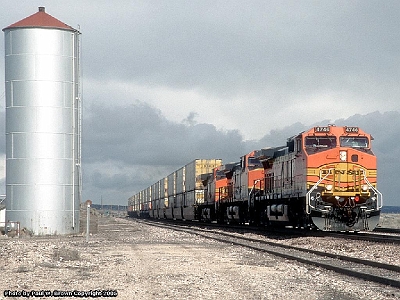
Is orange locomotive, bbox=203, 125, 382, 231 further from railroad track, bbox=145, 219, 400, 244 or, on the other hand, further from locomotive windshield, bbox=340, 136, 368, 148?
railroad track, bbox=145, 219, 400, 244

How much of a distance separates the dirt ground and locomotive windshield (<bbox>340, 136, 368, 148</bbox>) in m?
8.25

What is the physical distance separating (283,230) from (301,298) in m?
20.1

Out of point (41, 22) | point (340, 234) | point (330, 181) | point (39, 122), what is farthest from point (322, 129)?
point (41, 22)

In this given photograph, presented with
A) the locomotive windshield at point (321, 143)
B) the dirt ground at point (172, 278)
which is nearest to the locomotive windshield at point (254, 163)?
the locomotive windshield at point (321, 143)

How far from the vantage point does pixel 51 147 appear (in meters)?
33.2

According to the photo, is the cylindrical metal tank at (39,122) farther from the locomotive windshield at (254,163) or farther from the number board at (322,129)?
the number board at (322,129)

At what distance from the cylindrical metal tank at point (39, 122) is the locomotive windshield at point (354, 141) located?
14.4 metres

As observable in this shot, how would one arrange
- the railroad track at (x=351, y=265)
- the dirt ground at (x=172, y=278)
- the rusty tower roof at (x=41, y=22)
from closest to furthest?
1. the dirt ground at (x=172, y=278)
2. the railroad track at (x=351, y=265)
3. the rusty tower roof at (x=41, y=22)

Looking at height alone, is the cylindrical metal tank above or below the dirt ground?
above

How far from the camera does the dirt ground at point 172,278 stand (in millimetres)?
10945

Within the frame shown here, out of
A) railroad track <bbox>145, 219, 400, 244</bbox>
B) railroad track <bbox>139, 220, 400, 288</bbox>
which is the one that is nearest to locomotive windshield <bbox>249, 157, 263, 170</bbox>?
railroad track <bbox>145, 219, 400, 244</bbox>

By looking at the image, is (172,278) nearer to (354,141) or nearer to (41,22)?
(354,141)

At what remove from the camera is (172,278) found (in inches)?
518

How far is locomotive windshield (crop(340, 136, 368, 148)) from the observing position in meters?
26.0
